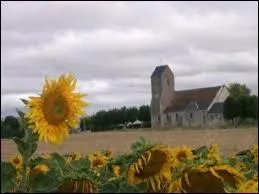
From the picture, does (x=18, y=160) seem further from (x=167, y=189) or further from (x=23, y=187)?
(x=167, y=189)

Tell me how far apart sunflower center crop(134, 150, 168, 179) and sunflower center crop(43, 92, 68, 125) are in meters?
0.43

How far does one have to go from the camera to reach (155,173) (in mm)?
1588

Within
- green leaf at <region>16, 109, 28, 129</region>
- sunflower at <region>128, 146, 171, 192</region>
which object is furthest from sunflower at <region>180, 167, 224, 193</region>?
green leaf at <region>16, 109, 28, 129</region>

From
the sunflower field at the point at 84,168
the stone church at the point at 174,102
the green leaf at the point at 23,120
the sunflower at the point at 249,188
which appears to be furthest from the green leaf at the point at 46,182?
the stone church at the point at 174,102

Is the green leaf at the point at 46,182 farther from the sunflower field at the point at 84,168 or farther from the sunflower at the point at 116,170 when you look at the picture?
the sunflower at the point at 116,170

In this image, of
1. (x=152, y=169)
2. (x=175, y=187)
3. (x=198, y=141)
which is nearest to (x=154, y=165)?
(x=152, y=169)

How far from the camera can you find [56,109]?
6.43 ft

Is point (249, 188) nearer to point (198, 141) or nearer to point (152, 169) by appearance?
point (152, 169)

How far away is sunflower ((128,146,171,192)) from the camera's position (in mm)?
1572

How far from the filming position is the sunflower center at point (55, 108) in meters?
1.94

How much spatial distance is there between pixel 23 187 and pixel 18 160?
2.48 feet

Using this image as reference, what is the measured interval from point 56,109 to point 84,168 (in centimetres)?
22

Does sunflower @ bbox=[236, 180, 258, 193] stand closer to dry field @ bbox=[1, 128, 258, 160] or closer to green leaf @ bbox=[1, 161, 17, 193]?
dry field @ bbox=[1, 128, 258, 160]

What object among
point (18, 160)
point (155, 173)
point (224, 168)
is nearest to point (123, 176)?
point (155, 173)
